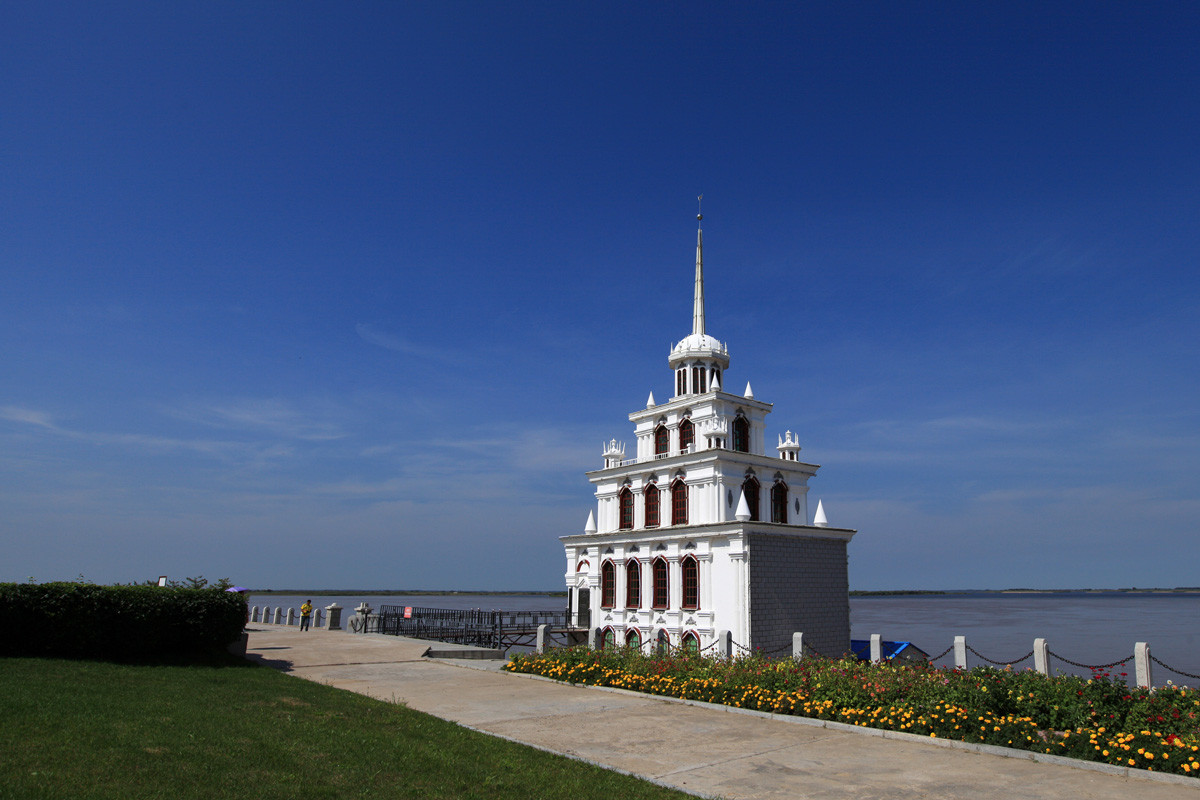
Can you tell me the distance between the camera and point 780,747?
1241 cm

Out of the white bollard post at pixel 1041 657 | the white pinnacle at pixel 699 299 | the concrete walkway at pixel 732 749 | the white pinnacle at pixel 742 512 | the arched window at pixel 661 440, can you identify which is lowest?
the concrete walkway at pixel 732 749

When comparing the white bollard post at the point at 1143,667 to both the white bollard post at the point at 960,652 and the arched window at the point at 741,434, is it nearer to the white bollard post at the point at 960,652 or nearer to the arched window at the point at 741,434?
the white bollard post at the point at 960,652

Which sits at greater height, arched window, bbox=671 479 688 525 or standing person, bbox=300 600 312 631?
arched window, bbox=671 479 688 525

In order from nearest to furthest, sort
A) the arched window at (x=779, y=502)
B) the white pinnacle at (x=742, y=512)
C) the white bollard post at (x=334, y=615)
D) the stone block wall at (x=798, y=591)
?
the stone block wall at (x=798, y=591)
the white pinnacle at (x=742, y=512)
the arched window at (x=779, y=502)
the white bollard post at (x=334, y=615)

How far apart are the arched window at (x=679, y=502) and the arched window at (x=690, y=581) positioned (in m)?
2.10

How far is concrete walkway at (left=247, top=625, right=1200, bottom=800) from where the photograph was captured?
9.95 metres

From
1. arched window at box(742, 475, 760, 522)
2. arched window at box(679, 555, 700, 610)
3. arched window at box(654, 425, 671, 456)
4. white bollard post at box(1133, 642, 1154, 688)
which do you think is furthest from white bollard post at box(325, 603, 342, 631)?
white bollard post at box(1133, 642, 1154, 688)

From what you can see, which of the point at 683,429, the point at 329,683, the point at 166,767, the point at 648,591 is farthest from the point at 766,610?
the point at 166,767

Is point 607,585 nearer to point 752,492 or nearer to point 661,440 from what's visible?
point 661,440

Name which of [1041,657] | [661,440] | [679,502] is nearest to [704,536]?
[679,502]

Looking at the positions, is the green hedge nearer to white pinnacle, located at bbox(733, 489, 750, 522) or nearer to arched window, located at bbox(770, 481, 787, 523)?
white pinnacle, located at bbox(733, 489, 750, 522)

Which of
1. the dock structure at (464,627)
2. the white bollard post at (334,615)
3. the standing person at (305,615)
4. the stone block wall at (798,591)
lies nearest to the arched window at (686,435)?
the stone block wall at (798,591)

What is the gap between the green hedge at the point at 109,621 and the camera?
57.4 ft

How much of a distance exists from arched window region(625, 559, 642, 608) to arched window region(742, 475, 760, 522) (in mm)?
5795
